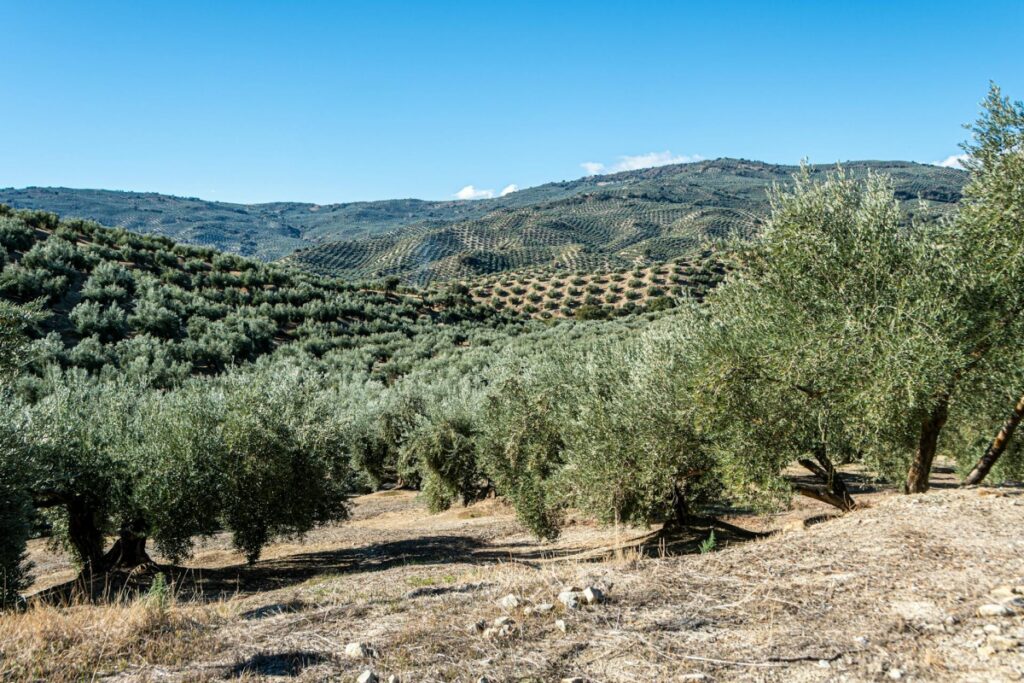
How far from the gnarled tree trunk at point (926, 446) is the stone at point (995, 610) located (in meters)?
5.54

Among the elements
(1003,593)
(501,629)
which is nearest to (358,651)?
(501,629)

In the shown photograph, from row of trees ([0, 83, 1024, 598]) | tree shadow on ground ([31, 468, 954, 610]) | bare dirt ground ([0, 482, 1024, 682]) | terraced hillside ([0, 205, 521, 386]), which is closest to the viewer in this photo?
bare dirt ground ([0, 482, 1024, 682])

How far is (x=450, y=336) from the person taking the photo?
5372cm

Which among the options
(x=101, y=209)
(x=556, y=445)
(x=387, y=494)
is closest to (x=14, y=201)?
(x=101, y=209)

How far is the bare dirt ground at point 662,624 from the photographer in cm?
548

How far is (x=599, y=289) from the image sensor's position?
3046 inches

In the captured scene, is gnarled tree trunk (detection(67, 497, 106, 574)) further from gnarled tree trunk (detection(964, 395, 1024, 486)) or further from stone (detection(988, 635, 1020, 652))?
gnarled tree trunk (detection(964, 395, 1024, 486))

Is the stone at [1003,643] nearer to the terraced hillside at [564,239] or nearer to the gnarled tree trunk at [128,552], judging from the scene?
the gnarled tree trunk at [128,552]

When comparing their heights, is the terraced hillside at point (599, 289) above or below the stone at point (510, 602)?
above

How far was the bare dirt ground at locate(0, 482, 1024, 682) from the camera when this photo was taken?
216 inches

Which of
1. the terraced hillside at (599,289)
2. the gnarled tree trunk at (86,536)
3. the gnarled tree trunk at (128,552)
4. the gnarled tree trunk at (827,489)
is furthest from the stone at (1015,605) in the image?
the terraced hillside at (599,289)

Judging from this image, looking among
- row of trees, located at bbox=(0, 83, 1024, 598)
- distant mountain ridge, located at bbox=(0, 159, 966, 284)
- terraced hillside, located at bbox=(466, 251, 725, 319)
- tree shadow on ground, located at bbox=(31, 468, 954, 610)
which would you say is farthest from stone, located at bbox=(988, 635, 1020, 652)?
distant mountain ridge, located at bbox=(0, 159, 966, 284)

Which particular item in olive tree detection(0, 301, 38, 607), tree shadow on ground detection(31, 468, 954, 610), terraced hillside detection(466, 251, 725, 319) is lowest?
tree shadow on ground detection(31, 468, 954, 610)

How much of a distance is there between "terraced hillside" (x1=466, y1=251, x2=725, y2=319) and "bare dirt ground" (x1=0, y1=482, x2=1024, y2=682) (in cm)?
5892
